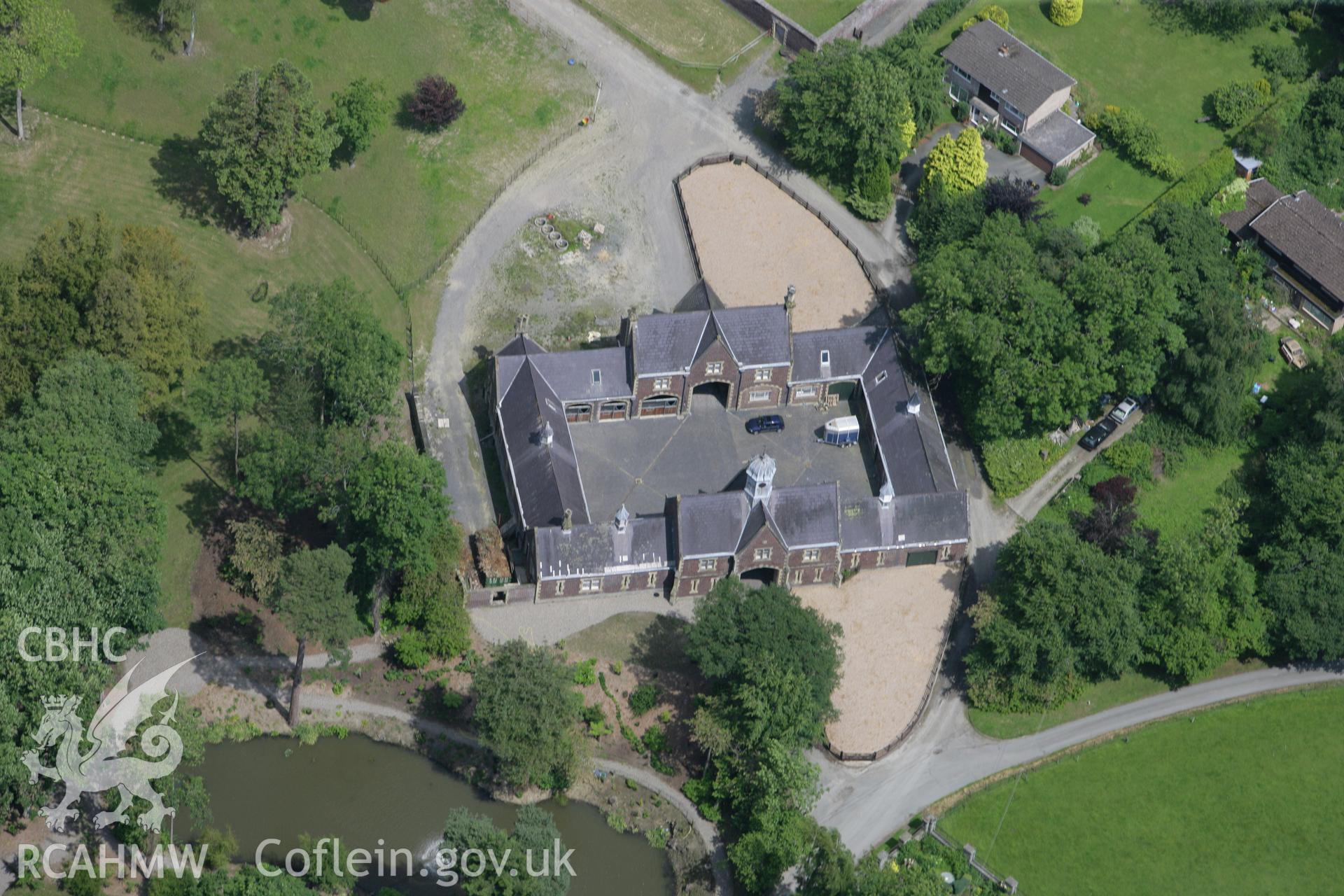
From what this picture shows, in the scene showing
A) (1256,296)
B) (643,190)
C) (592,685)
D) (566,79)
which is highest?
(566,79)

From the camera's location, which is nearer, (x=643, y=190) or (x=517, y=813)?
(x=517, y=813)

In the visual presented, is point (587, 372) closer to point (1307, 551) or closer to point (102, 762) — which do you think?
point (102, 762)

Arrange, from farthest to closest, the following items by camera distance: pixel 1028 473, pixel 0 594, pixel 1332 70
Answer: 1. pixel 1332 70
2. pixel 1028 473
3. pixel 0 594

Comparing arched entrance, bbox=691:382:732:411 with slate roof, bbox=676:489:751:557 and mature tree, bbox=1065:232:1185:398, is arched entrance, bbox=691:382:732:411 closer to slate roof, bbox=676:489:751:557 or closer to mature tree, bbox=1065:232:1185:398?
slate roof, bbox=676:489:751:557

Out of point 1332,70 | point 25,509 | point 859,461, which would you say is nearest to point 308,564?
point 25,509

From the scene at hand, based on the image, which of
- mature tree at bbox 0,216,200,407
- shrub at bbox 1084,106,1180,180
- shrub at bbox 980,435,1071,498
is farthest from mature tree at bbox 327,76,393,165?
shrub at bbox 1084,106,1180,180

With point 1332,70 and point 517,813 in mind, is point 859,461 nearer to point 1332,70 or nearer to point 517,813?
point 517,813

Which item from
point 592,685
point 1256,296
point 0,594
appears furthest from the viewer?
point 1256,296

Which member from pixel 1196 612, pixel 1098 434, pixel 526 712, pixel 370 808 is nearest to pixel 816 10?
pixel 1098 434
